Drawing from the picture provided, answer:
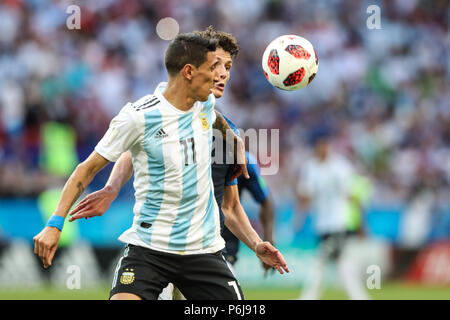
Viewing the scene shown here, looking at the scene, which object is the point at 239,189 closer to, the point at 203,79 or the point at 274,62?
the point at 274,62

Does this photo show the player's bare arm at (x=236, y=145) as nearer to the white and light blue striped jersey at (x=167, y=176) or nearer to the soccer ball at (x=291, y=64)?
the white and light blue striped jersey at (x=167, y=176)

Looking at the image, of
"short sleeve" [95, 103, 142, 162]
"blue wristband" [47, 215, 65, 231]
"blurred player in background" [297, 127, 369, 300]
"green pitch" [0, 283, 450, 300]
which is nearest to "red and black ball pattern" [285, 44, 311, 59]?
"short sleeve" [95, 103, 142, 162]

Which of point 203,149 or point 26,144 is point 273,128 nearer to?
point 26,144

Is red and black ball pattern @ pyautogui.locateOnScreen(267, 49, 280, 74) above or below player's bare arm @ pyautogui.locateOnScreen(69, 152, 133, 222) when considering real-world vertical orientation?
above

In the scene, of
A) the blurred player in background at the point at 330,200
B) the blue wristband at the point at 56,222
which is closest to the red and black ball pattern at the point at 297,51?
the blue wristband at the point at 56,222

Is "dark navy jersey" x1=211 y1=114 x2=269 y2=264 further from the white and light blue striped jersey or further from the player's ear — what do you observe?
the player's ear

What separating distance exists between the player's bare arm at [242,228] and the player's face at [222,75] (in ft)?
2.45

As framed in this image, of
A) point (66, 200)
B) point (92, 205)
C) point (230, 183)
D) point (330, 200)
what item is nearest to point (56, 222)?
point (66, 200)

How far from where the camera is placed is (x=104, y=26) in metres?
15.0

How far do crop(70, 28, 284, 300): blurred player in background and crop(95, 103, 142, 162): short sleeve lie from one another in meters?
0.35

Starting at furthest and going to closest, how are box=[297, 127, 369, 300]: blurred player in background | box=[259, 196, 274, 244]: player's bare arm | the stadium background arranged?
the stadium background
box=[297, 127, 369, 300]: blurred player in background
box=[259, 196, 274, 244]: player's bare arm

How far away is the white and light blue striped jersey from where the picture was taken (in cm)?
457

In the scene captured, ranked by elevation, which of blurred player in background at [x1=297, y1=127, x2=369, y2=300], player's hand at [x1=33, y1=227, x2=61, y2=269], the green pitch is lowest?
the green pitch
